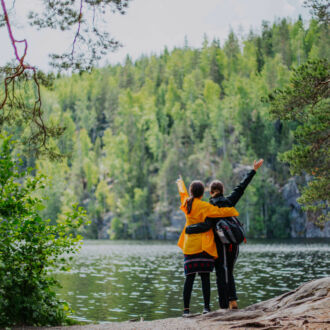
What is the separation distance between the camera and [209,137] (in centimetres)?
7544

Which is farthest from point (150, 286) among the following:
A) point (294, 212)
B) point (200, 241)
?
point (294, 212)

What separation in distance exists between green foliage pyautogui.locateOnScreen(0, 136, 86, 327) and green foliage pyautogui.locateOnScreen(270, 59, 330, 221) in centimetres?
775

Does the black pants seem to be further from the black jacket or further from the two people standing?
the black jacket

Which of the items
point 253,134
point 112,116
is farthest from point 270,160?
point 112,116

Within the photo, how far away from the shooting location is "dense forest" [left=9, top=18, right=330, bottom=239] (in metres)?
70.4

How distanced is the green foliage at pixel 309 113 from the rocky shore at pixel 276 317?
613 centimetres

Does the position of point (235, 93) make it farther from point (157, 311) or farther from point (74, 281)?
point (157, 311)

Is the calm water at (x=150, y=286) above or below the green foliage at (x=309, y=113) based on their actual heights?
below

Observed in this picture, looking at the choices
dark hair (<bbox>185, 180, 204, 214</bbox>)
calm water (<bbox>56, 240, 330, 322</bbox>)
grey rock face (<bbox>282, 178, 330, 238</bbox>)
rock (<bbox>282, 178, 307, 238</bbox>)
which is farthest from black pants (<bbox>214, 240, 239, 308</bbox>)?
rock (<bbox>282, 178, 307, 238</bbox>)

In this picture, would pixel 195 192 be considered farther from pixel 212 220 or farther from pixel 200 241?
pixel 200 241

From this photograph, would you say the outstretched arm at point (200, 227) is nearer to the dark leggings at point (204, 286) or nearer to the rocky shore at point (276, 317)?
the dark leggings at point (204, 286)

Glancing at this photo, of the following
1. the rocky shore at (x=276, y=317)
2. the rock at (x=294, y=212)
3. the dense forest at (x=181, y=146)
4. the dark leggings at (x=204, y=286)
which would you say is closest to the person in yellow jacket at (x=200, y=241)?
the dark leggings at (x=204, y=286)

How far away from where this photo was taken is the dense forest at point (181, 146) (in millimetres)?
70375

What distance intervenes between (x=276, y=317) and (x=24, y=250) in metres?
3.38
